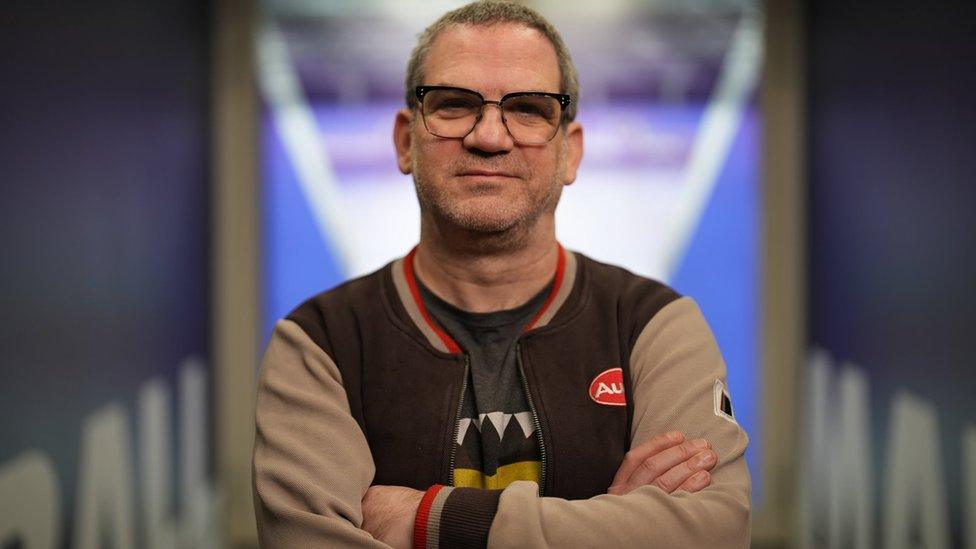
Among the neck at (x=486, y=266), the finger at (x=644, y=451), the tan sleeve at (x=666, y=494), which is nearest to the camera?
the tan sleeve at (x=666, y=494)

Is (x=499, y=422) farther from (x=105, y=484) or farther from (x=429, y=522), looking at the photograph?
(x=105, y=484)

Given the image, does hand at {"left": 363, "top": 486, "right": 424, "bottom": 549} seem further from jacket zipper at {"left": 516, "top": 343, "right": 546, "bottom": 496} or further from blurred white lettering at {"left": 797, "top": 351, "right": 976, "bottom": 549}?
blurred white lettering at {"left": 797, "top": 351, "right": 976, "bottom": 549}

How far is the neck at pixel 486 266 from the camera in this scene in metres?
1.60

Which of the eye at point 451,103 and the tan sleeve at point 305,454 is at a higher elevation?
the eye at point 451,103

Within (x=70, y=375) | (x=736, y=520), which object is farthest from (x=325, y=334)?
(x=70, y=375)

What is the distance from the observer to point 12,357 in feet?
6.72

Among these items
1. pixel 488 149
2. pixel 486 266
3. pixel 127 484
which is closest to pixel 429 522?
pixel 486 266

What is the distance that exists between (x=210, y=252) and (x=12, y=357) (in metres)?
2.00

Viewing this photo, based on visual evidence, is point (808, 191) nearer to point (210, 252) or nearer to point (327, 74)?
point (327, 74)

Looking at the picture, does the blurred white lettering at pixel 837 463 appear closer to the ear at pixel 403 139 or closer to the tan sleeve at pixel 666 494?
the tan sleeve at pixel 666 494

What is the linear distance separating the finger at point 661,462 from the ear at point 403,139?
55 cm

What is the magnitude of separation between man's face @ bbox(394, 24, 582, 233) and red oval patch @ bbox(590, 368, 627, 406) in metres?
0.24

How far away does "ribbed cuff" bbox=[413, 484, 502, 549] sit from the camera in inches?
55.2

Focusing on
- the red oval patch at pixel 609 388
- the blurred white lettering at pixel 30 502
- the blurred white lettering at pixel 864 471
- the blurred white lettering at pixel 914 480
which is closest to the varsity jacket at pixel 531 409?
the red oval patch at pixel 609 388
